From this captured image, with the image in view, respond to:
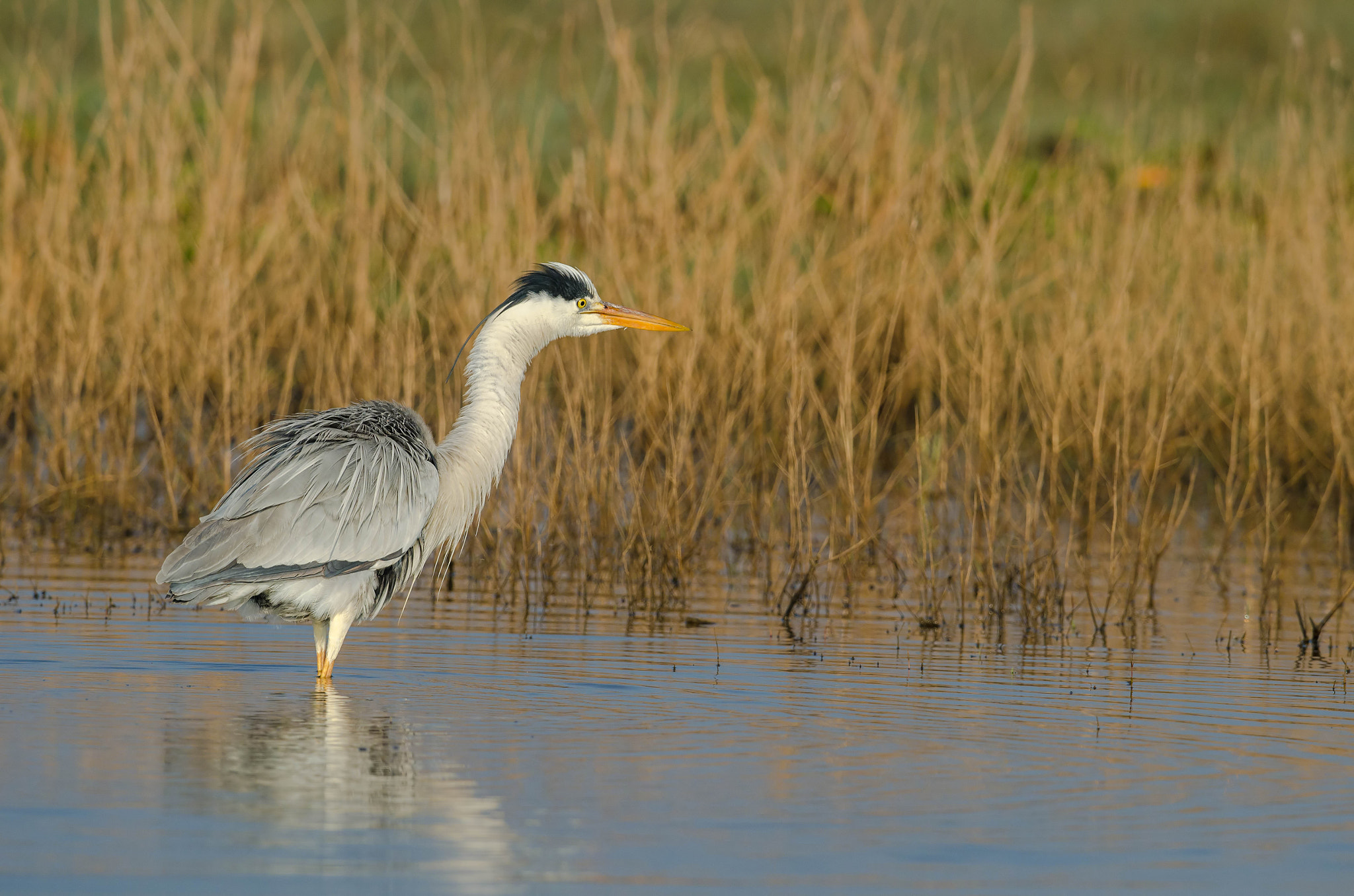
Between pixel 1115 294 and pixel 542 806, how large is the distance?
609cm

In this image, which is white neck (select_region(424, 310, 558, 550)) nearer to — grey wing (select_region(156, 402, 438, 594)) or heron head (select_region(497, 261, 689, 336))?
heron head (select_region(497, 261, 689, 336))

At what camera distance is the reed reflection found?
14.4 ft

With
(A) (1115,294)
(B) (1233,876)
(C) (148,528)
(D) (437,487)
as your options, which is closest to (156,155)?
(C) (148,528)

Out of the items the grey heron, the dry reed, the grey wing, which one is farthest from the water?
the dry reed

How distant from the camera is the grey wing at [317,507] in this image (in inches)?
257

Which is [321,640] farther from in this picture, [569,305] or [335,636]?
[569,305]

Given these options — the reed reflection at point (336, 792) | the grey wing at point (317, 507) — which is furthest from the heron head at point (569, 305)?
the reed reflection at point (336, 792)

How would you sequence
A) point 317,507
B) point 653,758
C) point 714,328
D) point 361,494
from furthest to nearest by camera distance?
point 714,328 < point 361,494 < point 317,507 < point 653,758

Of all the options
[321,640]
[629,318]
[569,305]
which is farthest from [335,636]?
[629,318]

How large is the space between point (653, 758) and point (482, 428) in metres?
2.37

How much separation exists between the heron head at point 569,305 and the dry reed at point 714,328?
91 cm

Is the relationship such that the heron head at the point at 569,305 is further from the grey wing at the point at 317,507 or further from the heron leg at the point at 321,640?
the heron leg at the point at 321,640

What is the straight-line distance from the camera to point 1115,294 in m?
10.1

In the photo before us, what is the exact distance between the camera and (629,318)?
7824 millimetres
